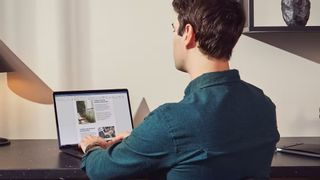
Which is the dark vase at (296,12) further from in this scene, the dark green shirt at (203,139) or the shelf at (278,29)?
the dark green shirt at (203,139)

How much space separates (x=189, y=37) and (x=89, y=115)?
0.83 m

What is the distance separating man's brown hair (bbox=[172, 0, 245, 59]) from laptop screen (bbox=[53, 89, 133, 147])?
81 cm

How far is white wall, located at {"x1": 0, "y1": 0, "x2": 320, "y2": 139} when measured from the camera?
2029mm

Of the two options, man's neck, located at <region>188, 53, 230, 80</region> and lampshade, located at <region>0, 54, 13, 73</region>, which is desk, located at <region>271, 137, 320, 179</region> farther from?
lampshade, located at <region>0, 54, 13, 73</region>

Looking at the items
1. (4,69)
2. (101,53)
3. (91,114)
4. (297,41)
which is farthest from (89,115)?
(297,41)

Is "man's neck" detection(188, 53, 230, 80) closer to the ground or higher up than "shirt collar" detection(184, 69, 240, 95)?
higher up

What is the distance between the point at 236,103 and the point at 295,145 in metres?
0.80

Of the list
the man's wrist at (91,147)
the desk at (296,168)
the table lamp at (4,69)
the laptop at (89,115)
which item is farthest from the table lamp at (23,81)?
the desk at (296,168)

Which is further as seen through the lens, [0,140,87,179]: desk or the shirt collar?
[0,140,87,179]: desk

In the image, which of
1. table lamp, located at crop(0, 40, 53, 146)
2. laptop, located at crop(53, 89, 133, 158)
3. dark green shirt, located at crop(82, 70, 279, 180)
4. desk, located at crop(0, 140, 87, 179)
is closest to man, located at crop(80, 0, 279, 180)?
dark green shirt, located at crop(82, 70, 279, 180)

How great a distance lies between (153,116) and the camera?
1069 mm

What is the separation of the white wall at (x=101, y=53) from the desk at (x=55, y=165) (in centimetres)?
36

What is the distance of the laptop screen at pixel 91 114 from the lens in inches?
71.7

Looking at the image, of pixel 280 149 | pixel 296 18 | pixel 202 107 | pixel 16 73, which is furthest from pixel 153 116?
pixel 16 73
